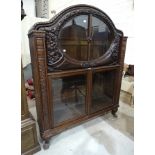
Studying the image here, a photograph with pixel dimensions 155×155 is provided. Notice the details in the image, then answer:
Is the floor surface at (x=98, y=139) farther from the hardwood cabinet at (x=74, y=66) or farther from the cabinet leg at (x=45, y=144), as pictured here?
the hardwood cabinet at (x=74, y=66)

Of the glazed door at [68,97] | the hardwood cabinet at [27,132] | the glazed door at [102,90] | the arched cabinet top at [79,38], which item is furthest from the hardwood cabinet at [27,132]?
the glazed door at [102,90]

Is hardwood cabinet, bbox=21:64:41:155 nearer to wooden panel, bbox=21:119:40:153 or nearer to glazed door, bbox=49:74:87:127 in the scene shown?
wooden panel, bbox=21:119:40:153

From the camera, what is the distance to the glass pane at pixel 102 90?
1.82 m

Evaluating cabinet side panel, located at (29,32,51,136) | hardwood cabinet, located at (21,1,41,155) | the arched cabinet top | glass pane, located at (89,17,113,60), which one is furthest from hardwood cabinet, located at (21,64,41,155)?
glass pane, located at (89,17,113,60)

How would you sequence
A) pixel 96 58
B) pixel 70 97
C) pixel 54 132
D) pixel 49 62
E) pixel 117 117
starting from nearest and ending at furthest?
pixel 49 62 < pixel 54 132 < pixel 96 58 < pixel 70 97 < pixel 117 117

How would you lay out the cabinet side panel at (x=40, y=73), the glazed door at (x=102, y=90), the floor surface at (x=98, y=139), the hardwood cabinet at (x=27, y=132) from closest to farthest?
the cabinet side panel at (x=40, y=73), the hardwood cabinet at (x=27, y=132), the floor surface at (x=98, y=139), the glazed door at (x=102, y=90)

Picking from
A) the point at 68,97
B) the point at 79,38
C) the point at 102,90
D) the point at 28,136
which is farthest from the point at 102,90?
the point at 28,136

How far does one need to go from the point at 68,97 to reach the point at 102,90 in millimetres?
525

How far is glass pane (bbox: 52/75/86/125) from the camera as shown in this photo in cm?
155
